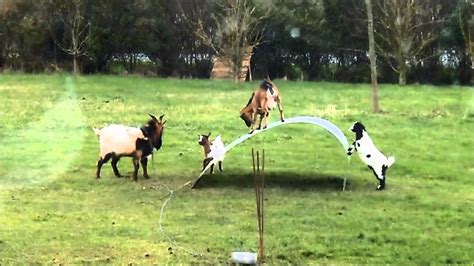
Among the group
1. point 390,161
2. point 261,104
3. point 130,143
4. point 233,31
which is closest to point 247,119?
point 261,104

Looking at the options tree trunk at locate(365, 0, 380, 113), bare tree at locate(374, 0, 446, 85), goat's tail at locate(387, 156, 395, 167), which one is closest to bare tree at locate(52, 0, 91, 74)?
tree trunk at locate(365, 0, 380, 113)

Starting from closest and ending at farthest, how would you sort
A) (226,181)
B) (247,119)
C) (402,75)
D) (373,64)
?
(226,181), (247,119), (373,64), (402,75)

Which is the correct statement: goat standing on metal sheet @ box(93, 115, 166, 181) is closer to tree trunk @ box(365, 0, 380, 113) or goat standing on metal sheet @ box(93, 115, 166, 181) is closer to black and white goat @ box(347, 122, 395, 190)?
black and white goat @ box(347, 122, 395, 190)

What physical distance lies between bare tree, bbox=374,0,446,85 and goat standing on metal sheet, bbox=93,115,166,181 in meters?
2.07

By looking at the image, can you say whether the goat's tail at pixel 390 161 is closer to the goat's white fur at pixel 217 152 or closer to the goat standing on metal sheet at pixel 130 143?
the goat's white fur at pixel 217 152

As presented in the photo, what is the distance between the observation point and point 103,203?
14.8 ft

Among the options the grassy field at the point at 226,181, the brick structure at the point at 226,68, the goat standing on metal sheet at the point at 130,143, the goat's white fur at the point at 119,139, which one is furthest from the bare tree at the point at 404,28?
the goat's white fur at the point at 119,139

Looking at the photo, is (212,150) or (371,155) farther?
(212,150)

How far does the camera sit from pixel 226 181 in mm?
4848

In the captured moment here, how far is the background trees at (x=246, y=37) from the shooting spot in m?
6.13

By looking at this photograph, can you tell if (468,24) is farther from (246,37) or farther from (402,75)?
(246,37)

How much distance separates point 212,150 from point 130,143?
1.53ft

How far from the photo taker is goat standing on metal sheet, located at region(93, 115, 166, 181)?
4.88 metres

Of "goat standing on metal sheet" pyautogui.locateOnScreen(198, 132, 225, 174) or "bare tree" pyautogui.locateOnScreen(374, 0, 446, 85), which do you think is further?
"bare tree" pyautogui.locateOnScreen(374, 0, 446, 85)
